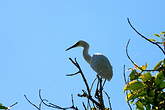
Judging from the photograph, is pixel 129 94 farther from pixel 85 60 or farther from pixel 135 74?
pixel 85 60

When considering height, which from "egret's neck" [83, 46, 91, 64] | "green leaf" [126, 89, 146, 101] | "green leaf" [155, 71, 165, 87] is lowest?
"green leaf" [126, 89, 146, 101]

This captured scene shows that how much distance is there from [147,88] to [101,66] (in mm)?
6742

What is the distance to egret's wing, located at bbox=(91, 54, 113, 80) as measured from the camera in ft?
31.7

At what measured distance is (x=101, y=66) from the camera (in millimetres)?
10016

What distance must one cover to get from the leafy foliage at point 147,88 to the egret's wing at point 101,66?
6.04m

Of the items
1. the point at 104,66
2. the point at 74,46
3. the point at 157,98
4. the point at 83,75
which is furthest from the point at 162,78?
the point at 74,46

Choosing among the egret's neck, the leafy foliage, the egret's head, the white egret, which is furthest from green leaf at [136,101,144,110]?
the egret's head

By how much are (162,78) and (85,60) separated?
792 cm

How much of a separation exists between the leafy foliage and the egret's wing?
604 cm

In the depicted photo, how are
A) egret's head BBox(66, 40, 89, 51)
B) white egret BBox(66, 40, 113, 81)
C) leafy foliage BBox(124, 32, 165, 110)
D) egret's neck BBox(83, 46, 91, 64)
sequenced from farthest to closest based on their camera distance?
1. egret's head BBox(66, 40, 89, 51)
2. egret's neck BBox(83, 46, 91, 64)
3. white egret BBox(66, 40, 113, 81)
4. leafy foliage BBox(124, 32, 165, 110)

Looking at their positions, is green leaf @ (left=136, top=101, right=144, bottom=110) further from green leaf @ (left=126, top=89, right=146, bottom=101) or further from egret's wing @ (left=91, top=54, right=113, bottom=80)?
egret's wing @ (left=91, top=54, right=113, bottom=80)

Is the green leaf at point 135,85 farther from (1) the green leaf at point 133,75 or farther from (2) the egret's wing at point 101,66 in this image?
(2) the egret's wing at point 101,66

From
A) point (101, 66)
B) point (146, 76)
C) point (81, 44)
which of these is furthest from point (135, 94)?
point (81, 44)

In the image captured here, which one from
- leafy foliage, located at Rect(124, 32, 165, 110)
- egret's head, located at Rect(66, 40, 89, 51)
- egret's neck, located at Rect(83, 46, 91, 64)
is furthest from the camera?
egret's head, located at Rect(66, 40, 89, 51)
